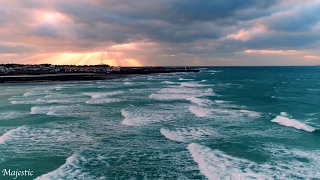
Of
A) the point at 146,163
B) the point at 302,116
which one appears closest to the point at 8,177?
the point at 146,163

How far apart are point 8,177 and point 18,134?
6341 mm

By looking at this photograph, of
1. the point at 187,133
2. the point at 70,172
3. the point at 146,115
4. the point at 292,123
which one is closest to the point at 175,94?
the point at 146,115

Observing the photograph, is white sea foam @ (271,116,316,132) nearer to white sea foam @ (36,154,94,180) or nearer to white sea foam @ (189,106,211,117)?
white sea foam @ (189,106,211,117)

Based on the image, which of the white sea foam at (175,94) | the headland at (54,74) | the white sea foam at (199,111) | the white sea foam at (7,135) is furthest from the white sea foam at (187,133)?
the headland at (54,74)

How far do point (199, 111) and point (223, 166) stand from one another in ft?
41.0

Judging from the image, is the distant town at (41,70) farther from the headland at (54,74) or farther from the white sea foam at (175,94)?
the white sea foam at (175,94)

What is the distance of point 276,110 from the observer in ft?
84.0

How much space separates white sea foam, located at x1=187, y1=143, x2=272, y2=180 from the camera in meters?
11.2

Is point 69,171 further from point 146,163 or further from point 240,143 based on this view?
point 240,143

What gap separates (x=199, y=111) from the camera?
80.2 ft

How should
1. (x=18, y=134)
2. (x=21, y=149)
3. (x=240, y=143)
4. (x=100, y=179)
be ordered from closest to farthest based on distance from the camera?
(x=100, y=179) < (x=21, y=149) < (x=240, y=143) < (x=18, y=134)

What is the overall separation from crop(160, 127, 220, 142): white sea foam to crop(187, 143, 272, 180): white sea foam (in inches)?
79.1

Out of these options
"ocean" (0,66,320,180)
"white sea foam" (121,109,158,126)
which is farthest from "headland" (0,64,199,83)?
"white sea foam" (121,109,158,126)

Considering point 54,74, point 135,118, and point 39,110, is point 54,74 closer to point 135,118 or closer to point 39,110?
point 39,110
